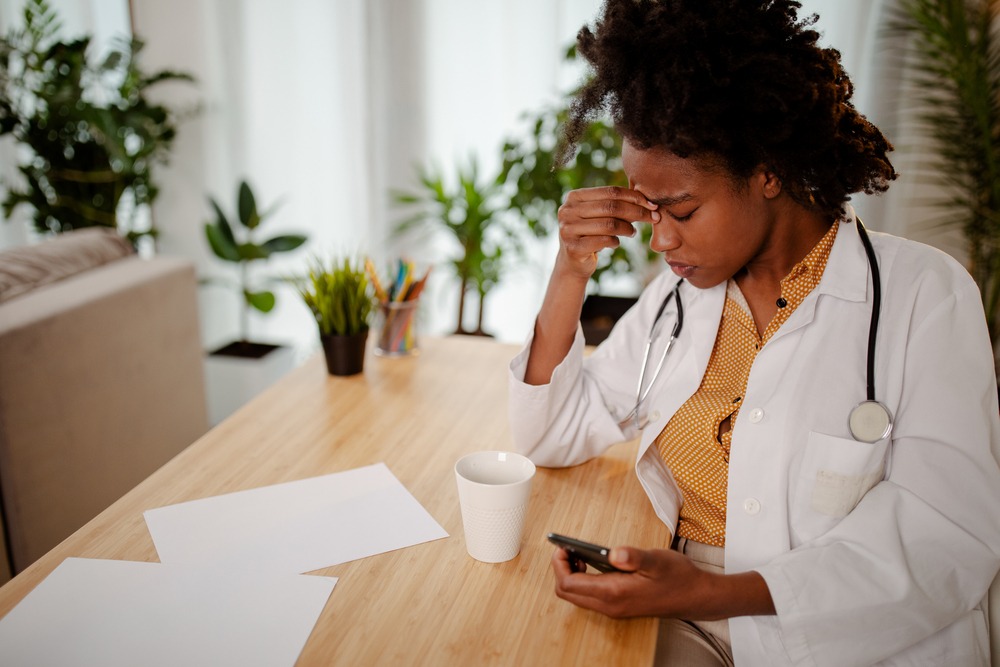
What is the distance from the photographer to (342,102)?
11.4 ft

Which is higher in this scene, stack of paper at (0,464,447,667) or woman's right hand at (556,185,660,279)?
woman's right hand at (556,185,660,279)

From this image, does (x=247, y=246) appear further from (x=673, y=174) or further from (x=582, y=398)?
(x=673, y=174)

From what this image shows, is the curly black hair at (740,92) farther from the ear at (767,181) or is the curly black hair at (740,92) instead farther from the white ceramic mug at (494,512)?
the white ceramic mug at (494,512)

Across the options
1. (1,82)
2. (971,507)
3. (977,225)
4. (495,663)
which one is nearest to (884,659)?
(971,507)

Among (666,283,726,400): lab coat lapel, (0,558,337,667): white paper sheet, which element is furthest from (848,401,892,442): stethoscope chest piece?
(0,558,337,667): white paper sheet

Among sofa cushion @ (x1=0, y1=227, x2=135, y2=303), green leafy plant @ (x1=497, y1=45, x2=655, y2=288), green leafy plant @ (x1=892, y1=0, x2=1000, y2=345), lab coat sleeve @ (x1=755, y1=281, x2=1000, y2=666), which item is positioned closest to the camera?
lab coat sleeve @ (x1=755, y1=281, x2=1000, y2=666)

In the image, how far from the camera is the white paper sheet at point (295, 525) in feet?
3.10

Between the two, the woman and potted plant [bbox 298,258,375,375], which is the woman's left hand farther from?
potted plant [bbox 298,258,375,375]

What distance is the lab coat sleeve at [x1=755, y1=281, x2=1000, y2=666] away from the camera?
877mm

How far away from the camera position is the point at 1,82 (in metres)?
3.12

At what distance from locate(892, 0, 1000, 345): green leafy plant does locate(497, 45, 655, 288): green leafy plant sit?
3.48ft

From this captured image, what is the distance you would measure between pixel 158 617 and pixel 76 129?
3.07m

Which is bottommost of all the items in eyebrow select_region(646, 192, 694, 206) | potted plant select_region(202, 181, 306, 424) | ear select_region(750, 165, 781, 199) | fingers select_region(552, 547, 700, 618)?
potted plant select_region(202, 181, 306, 424)

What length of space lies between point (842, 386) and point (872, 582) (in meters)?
0.26
